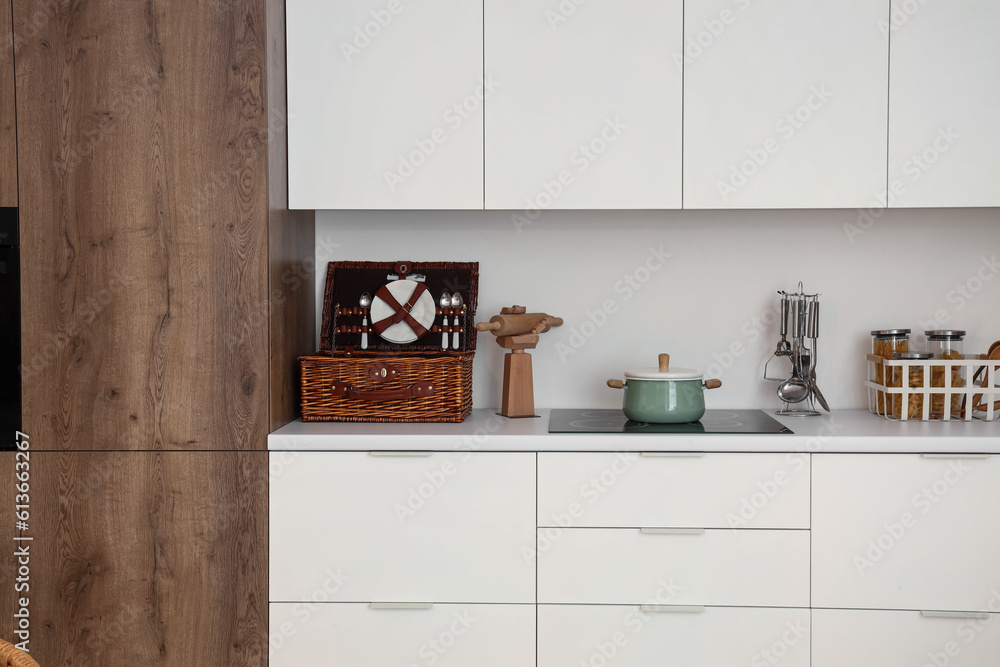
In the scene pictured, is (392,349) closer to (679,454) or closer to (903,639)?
(679,454)

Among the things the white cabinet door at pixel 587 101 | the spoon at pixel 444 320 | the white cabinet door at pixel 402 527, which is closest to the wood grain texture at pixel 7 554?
the white cabinet door at pixel 402 527

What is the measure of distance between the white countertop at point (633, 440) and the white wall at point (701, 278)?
1.51ft

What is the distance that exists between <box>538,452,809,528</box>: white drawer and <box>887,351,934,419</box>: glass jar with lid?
1.52 feet

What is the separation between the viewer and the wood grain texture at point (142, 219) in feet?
6.55

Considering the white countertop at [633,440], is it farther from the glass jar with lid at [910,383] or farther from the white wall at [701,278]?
the white wall at [701,278]

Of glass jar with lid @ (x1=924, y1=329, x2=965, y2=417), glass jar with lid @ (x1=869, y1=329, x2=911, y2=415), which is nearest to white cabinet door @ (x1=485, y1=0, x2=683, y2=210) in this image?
glass jar with lid @ (x1=869, y1=329, x2=911, y2=415)

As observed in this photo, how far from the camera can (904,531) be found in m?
1.96

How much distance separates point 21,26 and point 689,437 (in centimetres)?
191

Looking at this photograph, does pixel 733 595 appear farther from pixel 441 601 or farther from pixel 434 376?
pixel 434 376

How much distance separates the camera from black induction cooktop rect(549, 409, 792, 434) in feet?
6.79

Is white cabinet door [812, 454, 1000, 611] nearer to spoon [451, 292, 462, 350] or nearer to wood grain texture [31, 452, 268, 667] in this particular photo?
spoon [451, 292, 462, 350]

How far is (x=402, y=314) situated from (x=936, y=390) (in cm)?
148

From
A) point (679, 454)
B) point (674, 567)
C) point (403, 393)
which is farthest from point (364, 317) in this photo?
point (674, 567)

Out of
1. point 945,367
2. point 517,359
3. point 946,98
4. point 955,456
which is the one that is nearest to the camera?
point 955,456
